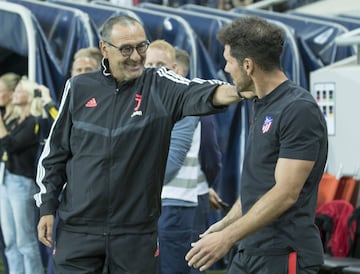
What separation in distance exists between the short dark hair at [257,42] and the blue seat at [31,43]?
3.97 m

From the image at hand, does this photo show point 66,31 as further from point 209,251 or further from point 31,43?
point 209,251

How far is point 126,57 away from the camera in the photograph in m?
4.85

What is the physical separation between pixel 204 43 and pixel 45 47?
5.25 ft

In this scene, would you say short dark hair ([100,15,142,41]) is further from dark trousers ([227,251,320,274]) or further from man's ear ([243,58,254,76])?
dark trousers ([227,251,320,274])

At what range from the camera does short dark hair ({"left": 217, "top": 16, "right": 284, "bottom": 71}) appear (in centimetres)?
425

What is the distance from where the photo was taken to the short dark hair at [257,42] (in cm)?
425

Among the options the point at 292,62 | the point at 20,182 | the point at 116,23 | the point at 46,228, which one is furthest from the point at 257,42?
the point at 292,62

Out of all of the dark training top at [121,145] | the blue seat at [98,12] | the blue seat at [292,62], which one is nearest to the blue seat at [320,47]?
the blue seat at [292,62]

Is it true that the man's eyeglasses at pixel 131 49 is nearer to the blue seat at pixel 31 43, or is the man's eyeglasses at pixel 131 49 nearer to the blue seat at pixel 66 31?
the blue seat at pixel 31 43

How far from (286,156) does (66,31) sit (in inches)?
183

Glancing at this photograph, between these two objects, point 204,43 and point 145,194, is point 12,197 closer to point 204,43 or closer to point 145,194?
point 204,43

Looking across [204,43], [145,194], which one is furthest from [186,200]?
[204,43]

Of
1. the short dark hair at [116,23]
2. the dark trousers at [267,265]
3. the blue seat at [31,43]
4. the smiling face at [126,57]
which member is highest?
the short dark hair at [116,23]

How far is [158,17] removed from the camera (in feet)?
30.0
